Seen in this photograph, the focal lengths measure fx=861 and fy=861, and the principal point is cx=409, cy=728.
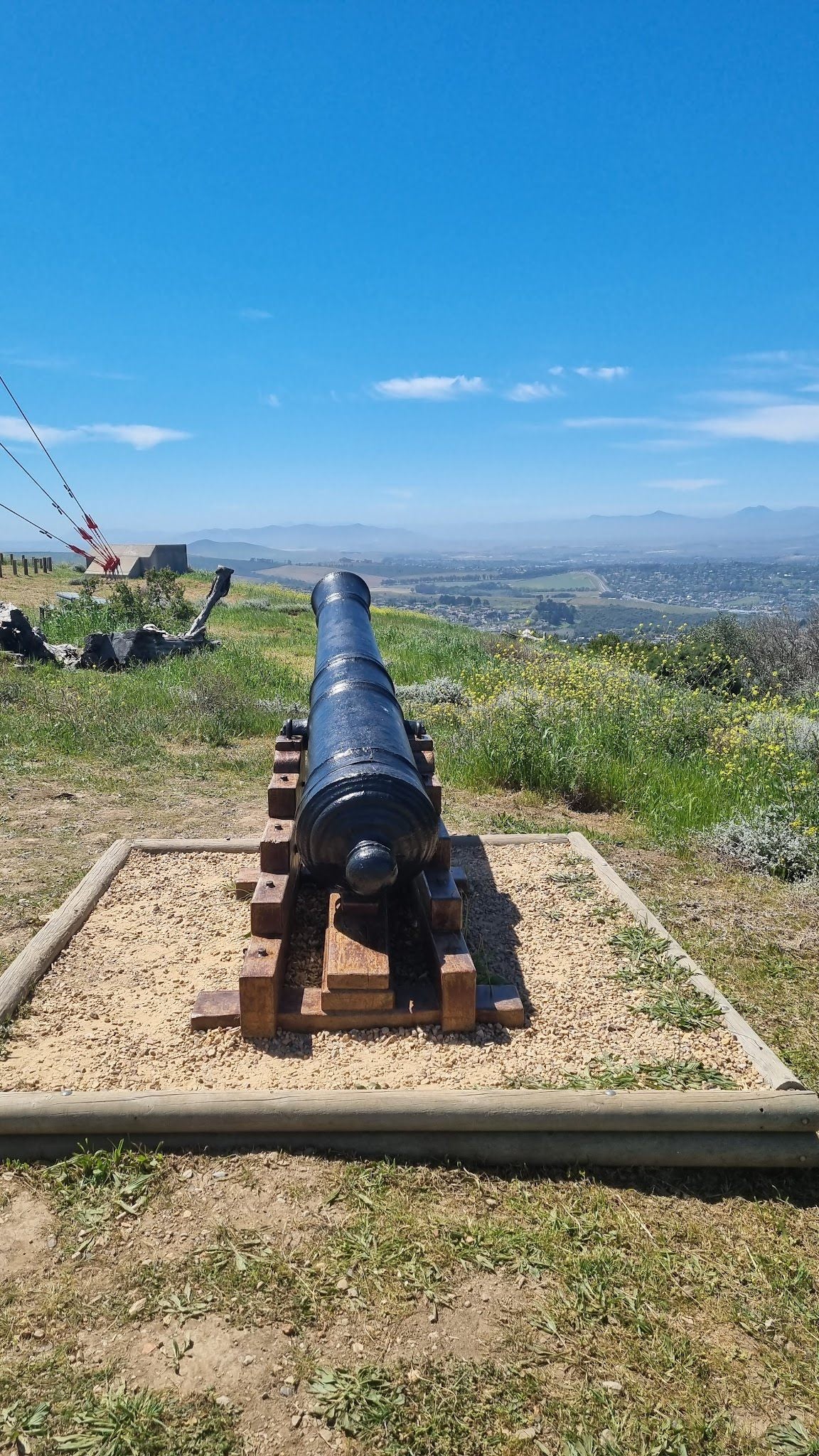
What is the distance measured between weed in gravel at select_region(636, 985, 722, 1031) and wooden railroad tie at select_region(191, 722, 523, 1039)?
614 millimetres

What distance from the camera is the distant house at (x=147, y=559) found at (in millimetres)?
33875

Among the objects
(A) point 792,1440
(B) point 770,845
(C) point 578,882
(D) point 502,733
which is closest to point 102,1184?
(A) point 792,1440

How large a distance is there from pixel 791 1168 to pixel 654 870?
2746 mm

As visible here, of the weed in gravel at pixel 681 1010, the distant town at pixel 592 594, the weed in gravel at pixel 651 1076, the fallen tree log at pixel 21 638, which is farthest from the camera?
the distant town at pixel 592 594

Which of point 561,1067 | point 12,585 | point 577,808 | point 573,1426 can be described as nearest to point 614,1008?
point 561,1067

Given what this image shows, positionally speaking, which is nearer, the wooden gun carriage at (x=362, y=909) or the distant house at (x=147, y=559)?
the wooden gun carriage at (x=362, y=909)

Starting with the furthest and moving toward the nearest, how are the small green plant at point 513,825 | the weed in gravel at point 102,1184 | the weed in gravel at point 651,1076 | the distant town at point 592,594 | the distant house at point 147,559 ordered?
the distant house at point 147,559, the distant town at point 592,594, the small green plant at point 513,825, the weed in gravel at point 651,1076, the weed in gravel at point 102,1184

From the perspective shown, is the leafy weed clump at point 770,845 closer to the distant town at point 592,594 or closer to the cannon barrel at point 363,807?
the cannon barrel at point 363,807

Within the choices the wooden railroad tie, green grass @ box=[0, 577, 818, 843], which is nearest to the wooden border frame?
the wooden railroad tie

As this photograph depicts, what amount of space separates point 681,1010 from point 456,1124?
1268 mm

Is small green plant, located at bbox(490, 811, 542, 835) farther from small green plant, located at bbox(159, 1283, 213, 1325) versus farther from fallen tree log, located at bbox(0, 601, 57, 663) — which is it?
fallen tree log, located at bbox(0, 601, 57, 663)

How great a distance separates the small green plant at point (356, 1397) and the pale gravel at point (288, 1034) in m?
Answer: 1.01

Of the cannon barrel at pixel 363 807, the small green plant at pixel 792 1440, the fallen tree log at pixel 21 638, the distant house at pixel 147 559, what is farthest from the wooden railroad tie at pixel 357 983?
the distant house at pixel 147 559

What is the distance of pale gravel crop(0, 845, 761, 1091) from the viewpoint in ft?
10.8
